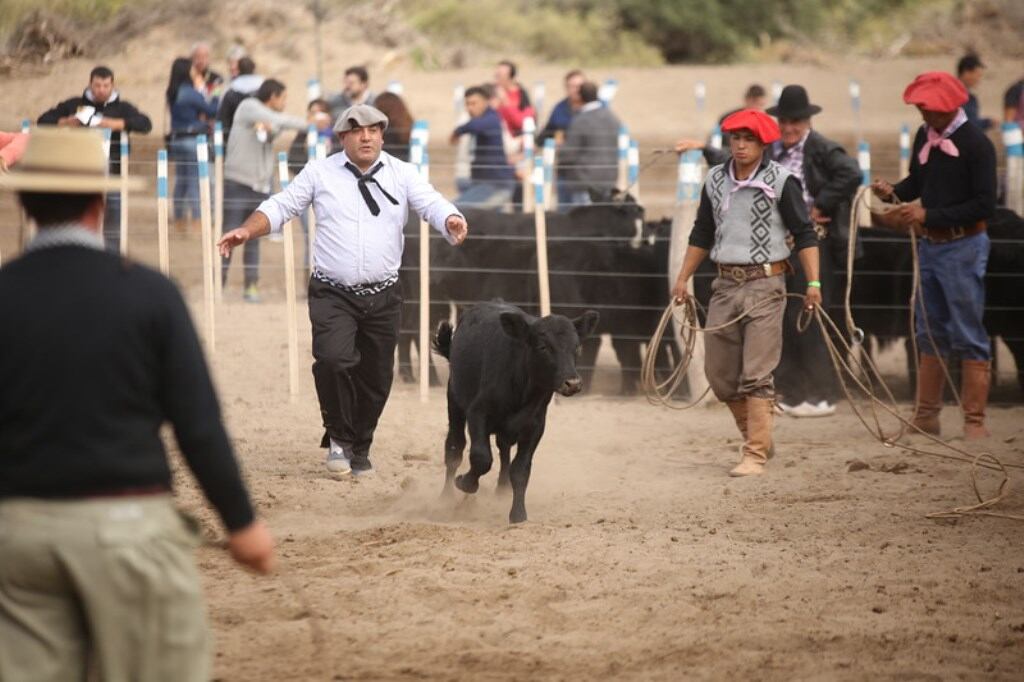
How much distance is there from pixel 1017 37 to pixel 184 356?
97.2 feet

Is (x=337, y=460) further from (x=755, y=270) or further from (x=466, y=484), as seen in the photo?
(x=755, y=270)

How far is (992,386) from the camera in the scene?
470 inches

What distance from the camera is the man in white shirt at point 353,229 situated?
8.20 meters

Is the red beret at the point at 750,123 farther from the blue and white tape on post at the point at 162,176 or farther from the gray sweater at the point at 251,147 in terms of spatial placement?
the gray sweater at the point at 251,147

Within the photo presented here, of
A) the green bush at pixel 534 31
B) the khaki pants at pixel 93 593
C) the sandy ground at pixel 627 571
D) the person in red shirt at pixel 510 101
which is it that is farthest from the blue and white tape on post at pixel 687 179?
the green bush at pixel 534 31

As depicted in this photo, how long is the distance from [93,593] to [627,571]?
337cm

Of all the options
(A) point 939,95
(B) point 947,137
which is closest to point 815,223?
(B) point 947,137

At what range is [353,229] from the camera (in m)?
8.21

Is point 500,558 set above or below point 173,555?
below

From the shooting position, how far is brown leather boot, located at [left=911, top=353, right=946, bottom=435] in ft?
31.5

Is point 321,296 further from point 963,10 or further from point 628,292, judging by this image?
point 963,10

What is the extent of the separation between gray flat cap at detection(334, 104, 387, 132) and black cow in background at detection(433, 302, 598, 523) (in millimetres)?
1290

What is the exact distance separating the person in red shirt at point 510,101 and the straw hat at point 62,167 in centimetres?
1407

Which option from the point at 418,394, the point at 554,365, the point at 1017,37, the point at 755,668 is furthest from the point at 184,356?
the point at 1017,37
